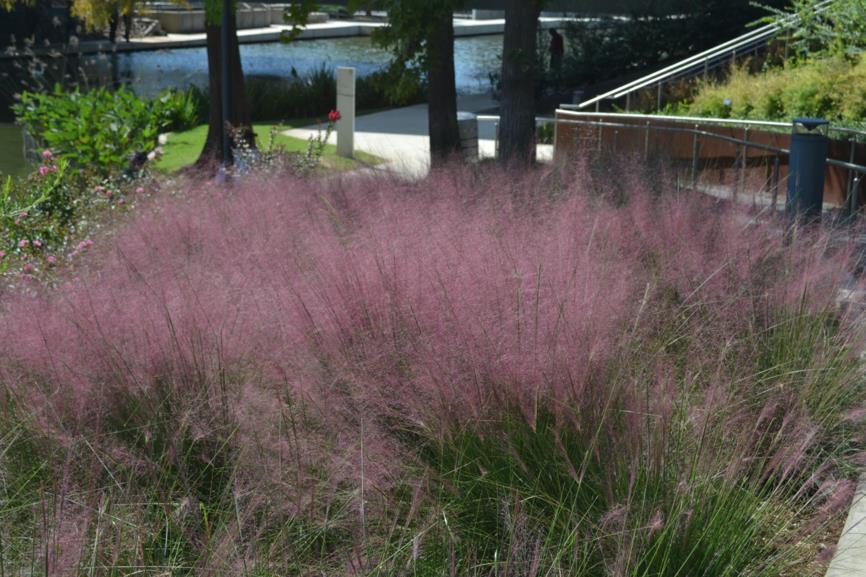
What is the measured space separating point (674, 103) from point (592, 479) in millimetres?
17061

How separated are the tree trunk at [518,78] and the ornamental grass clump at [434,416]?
7.41 metres

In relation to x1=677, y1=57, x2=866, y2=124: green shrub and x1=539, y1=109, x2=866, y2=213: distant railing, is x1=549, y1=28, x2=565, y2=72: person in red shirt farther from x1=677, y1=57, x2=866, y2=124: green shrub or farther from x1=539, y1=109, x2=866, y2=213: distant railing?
x1=539, y1=109, x2=866, y2=213: distant railing

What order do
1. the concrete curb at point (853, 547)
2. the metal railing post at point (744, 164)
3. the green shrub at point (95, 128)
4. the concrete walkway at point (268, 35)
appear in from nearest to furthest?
the concrete curb at point (853, 547)
the metal railing post at point (744, 164)
the green shrub at point (95, 128)
the concrete walkway at point (268, 35)

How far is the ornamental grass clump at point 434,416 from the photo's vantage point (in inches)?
143

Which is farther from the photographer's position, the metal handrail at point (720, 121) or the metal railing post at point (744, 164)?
the metal handrail at point (720, 121)

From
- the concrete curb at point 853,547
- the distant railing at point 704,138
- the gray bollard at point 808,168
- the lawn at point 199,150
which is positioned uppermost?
the gray bollard at point 808,168

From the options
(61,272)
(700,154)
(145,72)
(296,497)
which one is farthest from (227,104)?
(145,72)

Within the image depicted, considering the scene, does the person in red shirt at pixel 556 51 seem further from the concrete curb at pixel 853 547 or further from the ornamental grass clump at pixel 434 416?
the concrete curb at pixel 853 547

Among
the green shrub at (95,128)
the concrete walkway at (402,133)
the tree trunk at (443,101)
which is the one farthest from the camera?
the concrete walkway at (402,133)

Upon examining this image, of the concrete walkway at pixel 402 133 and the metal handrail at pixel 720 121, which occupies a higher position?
the metal handrail at pixel 720 121

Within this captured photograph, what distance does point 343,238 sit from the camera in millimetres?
6738

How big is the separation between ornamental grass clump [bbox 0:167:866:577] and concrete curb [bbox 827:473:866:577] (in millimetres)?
102

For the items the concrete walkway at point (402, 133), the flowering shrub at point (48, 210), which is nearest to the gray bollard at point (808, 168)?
the flowering shrub at point (48, 210)

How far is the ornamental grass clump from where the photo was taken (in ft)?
11.9
